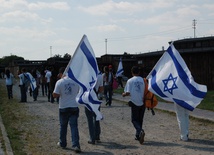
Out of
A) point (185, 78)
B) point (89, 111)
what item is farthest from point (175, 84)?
point (89, 111)

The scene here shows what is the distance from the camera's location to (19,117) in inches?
555

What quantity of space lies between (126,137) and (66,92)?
7.62 ft

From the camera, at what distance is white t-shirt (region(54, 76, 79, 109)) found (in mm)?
8359

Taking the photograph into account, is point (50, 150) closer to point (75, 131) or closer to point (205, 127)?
point (75, 131)

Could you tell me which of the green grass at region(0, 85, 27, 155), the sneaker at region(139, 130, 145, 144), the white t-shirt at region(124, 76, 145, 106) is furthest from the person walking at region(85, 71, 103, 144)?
the green grass at region(0, 85, 27, 155)

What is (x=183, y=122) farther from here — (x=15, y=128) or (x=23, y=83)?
(x=23, y=83)

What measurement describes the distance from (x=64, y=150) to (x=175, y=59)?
3472 mm

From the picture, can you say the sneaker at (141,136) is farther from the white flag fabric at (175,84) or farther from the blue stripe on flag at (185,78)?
the blue stripe on flag at (185,78)

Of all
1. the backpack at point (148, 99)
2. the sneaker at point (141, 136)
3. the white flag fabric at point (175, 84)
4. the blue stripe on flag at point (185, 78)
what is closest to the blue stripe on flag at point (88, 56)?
the backpack at point (148, 99)

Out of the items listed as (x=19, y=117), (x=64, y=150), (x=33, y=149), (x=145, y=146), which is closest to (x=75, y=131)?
(x=64, y=150)

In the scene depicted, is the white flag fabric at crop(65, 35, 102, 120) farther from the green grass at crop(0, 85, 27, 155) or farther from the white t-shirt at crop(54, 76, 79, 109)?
the green grass at crop(0, 85, 27, 155)

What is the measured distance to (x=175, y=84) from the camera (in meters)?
9.22

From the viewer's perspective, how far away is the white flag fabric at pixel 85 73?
8477 mm

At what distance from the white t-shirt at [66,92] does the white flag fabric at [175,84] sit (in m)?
1.93
